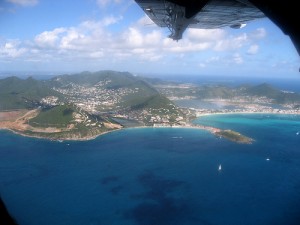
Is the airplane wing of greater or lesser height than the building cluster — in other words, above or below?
above

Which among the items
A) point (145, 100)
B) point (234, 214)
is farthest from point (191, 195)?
point (145, 100)

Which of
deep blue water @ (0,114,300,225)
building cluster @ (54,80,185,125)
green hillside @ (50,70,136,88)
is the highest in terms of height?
green hillside @ (50,70,136,88)

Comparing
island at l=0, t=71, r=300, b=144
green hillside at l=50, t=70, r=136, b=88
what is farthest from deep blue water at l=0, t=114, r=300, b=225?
green hillside at l=50, t=70, r=136, b=88

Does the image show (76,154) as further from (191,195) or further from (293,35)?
(293,35)

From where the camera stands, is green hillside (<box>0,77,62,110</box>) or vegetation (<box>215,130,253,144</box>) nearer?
vegetation (<box>215,130,253,144</box>)

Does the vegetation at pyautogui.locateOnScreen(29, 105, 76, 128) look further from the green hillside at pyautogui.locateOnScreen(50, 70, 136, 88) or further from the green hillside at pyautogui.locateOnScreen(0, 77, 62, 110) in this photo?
the green hillside at pyautogui.locateOnScreen(50, 70, 136, 88)

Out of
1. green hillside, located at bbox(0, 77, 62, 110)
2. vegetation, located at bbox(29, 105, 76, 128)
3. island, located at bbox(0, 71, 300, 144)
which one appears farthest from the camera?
green hillside, located at bbox(0, 77, 62, 110)

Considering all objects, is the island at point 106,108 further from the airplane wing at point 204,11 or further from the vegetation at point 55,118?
the airplane wing at point 204,11
